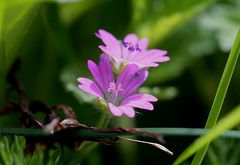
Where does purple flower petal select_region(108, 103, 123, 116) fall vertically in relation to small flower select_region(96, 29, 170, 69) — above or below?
below

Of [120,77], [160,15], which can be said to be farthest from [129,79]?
[160,15]

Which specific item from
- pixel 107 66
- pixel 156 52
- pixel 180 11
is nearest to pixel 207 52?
pixel 180 11

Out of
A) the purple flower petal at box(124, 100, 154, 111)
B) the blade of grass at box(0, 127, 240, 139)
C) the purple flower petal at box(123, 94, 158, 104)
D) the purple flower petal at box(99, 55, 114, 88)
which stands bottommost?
the blade of grass at box(0, 127, 240, 139)

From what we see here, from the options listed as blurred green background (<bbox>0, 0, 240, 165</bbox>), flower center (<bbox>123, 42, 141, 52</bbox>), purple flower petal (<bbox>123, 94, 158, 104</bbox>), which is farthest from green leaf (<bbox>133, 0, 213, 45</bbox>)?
purple flower petal (<bbox>123, 94, 158, 104</bbox>)

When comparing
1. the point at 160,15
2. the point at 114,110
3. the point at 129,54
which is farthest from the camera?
the point at 160,15

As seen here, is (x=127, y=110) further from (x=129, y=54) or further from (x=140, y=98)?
(x=129, y=54)

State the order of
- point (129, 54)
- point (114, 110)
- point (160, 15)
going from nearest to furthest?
point (114, 110) < point (129, 54) < point (160, 15)

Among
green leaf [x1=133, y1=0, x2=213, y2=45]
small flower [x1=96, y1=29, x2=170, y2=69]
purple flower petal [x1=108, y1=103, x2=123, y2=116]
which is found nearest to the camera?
purple flower petal [x1=108, y1=103, x2=123, y2=116]

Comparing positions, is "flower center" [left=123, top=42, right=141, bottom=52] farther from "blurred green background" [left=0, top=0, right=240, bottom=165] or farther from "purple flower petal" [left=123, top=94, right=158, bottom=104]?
"blurred green background" [left=0, top=0, right=240, bottom=165]

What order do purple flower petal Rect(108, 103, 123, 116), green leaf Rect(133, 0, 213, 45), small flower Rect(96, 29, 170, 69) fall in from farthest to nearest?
1. green leaf Rect(133, 0, 213, 45)
2. small flower Rect(96, 29, 170, 69)
3. purple flower petal Rect(108, 103, 123, 116)
